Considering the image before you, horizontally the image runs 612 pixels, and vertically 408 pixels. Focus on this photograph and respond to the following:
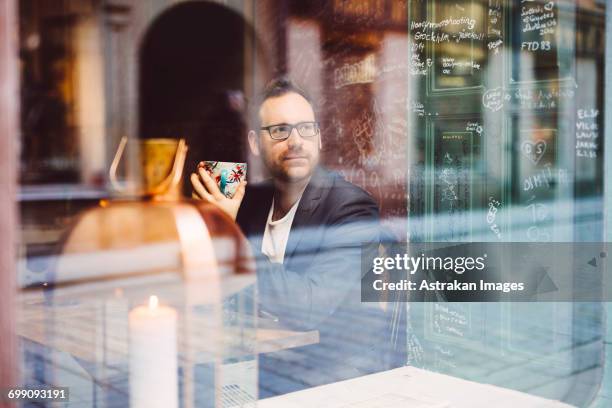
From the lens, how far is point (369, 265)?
6.53 feet

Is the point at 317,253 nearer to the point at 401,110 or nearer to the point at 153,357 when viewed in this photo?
the point at 401,110

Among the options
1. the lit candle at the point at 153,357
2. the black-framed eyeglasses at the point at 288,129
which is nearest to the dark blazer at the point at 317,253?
the black-framed eyeglasses at the point at 288,129

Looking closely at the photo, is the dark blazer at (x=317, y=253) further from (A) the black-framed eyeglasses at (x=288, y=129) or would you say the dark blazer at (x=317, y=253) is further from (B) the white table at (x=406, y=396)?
(B) the white table at (x=406, y=396)

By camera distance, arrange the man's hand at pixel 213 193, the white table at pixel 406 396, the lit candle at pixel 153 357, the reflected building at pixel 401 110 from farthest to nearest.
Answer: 1. the reflected building at pixel 401 110
2. the man's hand at pixel 213 193
3. the white table at pixel 406 396
4. the lit candle at pixel 153 357

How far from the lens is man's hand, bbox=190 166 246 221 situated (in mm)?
1715

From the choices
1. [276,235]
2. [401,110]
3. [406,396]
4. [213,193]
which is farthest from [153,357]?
[401,110]

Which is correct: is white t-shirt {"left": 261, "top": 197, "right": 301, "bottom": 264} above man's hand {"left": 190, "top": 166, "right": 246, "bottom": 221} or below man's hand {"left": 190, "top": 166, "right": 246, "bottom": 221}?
below

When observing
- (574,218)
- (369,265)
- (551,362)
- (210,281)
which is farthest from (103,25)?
(551,362)

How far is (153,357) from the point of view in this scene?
856 millimetres

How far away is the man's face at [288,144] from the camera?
1.87 m

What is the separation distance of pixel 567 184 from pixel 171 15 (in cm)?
176

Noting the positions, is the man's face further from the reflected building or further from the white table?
the white table


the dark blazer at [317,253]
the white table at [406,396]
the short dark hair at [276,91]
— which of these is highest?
the short dark hair at [276,91]

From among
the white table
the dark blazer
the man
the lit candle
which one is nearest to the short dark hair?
the man
